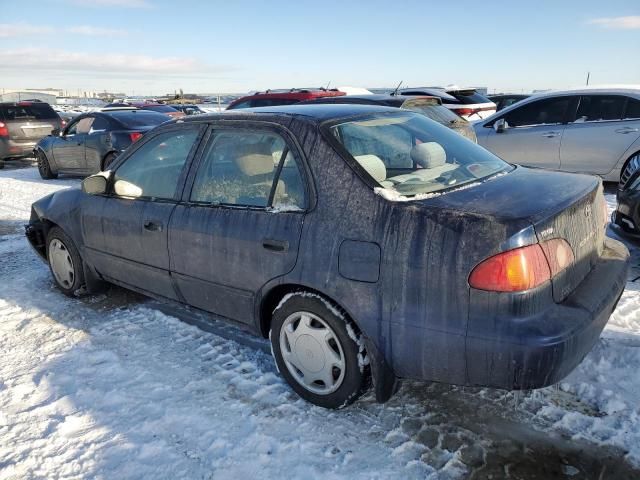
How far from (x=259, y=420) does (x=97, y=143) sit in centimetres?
885

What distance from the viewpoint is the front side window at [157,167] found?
11.9ft

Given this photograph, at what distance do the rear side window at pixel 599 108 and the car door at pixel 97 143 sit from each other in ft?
26.6

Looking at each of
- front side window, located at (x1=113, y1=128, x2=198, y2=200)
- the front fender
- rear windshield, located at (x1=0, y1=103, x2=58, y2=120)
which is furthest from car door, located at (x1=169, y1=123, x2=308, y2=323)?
rear windshield, located at (x1=0, y1=103, x2=58, y2=120)

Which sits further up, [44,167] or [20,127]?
[20,127]

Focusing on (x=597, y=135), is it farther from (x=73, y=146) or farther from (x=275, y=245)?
(x=73, y=146)

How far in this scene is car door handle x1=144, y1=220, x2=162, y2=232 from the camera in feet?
11.8

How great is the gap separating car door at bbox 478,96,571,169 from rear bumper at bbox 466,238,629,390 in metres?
6.31

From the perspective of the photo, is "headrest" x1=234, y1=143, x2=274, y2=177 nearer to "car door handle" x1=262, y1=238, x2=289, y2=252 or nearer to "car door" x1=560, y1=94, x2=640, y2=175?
"car door handle" x1=262, y1=238, x2=289, y2=252

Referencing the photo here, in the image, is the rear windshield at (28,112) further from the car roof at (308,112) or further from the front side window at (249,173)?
the front side window at (249,173)

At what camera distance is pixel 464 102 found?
1169cm

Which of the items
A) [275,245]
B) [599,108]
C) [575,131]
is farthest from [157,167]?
[599,108]

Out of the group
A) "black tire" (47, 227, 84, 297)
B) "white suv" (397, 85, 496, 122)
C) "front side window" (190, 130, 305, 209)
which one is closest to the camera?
"front side window" (190, 130, 305, 209)

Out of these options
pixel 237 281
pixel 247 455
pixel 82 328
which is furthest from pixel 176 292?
pixel 247 455

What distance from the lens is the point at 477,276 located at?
7.49 feet
